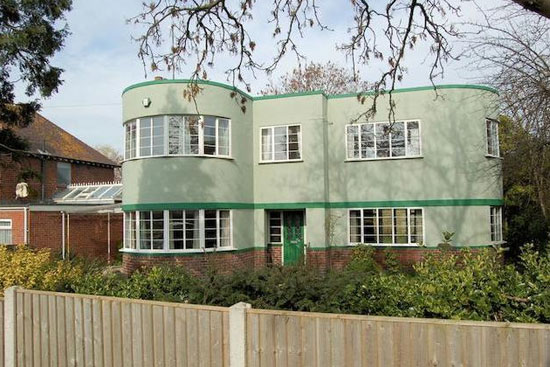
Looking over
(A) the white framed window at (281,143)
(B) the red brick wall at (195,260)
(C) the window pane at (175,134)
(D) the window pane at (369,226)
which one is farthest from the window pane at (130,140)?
(D) the window pane at (369,226)

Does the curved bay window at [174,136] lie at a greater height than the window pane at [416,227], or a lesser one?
greater

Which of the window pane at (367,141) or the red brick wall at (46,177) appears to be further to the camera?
the red brick wall at (46,177)

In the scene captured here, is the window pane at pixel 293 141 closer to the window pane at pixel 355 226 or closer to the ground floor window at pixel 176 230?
the window pane at pixel 355 226

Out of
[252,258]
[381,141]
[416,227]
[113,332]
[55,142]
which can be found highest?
[55,142]

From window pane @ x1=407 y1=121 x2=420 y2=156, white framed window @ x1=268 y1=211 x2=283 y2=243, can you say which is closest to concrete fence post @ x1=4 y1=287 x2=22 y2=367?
white framed window @ x1=268 y1=211 x2=283 y2=243

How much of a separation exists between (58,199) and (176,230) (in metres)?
14.1

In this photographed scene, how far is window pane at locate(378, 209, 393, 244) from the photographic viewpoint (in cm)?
1670

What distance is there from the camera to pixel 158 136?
16141 millimetres

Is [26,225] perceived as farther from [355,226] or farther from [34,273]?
[34,273]

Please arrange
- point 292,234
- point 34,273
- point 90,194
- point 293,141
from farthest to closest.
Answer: point 90,194 < point 292,234 < point 293,141 < point 34,273

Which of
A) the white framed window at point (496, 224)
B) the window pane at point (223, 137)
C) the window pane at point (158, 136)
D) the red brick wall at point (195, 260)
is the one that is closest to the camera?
the red brick wall at point (195, 260)

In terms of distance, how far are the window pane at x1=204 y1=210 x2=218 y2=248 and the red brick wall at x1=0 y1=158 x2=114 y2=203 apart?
9.94 metres

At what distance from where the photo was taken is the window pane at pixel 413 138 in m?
16.7

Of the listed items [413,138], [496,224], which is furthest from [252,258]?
[496,224]
